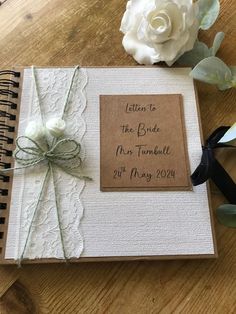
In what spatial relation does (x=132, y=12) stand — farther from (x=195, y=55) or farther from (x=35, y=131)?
(x=35, y=131)

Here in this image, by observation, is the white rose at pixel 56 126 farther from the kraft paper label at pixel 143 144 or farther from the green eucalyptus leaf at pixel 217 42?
the green eucalyptus leaf at pixel 217 42

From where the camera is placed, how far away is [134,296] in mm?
509

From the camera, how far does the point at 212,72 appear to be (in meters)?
Result: 0.62

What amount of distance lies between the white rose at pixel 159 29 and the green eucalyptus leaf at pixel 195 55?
2cm

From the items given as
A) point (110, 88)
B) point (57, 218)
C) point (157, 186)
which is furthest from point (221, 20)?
point (57, 218)

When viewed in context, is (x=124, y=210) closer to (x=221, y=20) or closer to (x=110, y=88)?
(x=110, y=88)

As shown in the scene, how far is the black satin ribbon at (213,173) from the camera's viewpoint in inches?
21.5

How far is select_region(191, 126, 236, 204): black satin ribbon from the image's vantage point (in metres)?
0.55

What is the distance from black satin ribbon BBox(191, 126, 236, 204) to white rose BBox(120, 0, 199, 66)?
0.58 ft

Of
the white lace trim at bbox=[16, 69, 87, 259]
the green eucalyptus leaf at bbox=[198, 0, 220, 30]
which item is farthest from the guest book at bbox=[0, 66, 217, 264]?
the green eucalyptus leaf at bbox=[198, 0, 220, 30]

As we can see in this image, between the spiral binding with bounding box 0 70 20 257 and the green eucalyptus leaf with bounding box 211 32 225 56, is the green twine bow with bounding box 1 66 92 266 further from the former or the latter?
the green eucalyptus leaf with bounding box 211 32 225 56

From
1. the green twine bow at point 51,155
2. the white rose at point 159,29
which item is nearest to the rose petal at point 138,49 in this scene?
the white rose at point 159,29

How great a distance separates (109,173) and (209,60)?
26cm

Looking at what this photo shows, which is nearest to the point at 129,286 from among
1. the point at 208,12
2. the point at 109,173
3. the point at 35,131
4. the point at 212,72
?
the point at 109,173
